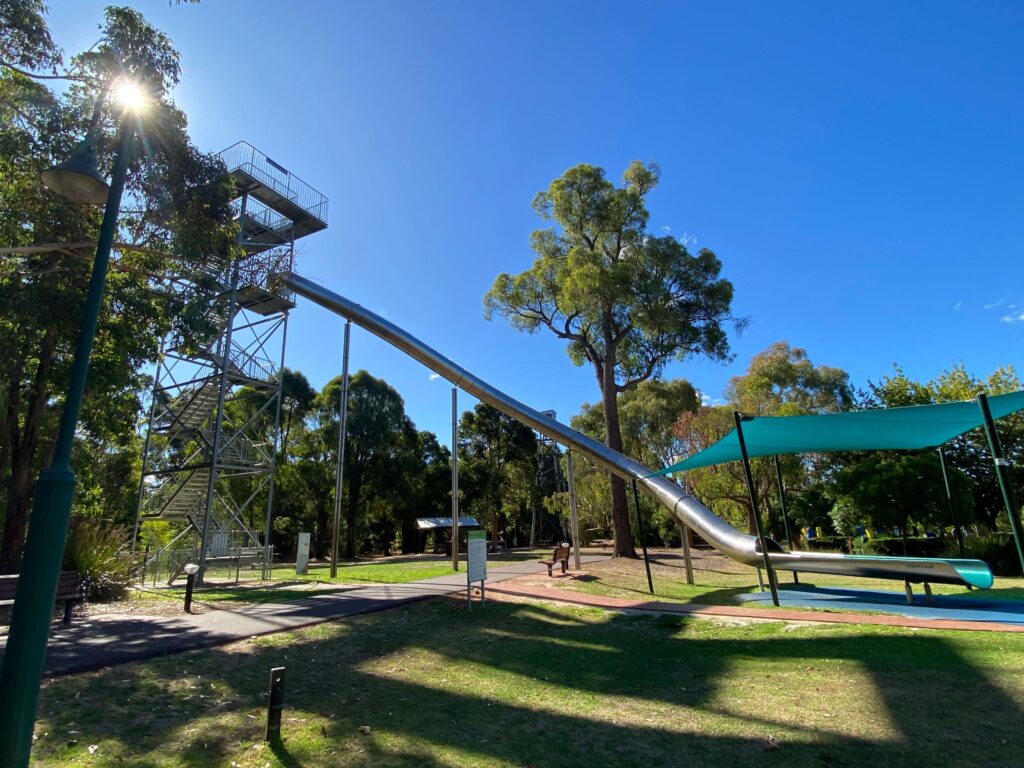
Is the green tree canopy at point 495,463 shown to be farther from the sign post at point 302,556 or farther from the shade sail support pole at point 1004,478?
the shade sail support pole at point 1004,478

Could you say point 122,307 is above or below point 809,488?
above

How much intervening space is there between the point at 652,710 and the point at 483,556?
6.52m

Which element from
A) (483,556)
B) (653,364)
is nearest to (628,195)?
(653,364)

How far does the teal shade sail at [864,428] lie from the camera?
8.46m

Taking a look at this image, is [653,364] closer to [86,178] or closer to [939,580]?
[939,580]

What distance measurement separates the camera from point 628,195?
23.3 meters

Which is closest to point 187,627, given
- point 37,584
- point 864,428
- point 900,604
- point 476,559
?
point 476,559

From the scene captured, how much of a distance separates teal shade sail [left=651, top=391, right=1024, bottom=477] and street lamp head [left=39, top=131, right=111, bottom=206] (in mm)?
9257

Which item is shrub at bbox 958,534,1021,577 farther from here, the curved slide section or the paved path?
the paved path

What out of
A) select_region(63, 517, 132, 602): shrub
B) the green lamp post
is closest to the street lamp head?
the green lamp post

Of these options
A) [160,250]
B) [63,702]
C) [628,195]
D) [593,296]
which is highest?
[628,195]

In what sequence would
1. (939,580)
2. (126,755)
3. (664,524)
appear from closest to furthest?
(126,755), (939,580), (664,524)

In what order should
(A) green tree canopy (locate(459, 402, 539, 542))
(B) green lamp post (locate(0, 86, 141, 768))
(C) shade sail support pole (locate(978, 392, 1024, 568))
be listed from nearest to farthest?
(B) green lamp post (locate(0, 86, 141, 768)) < (C) shade sail support pole (locate(978, 392, 1024, 568)) < (A) green tree canopy (locate(459, 402, 539, 542))

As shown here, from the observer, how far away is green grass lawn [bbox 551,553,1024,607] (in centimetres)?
1140
